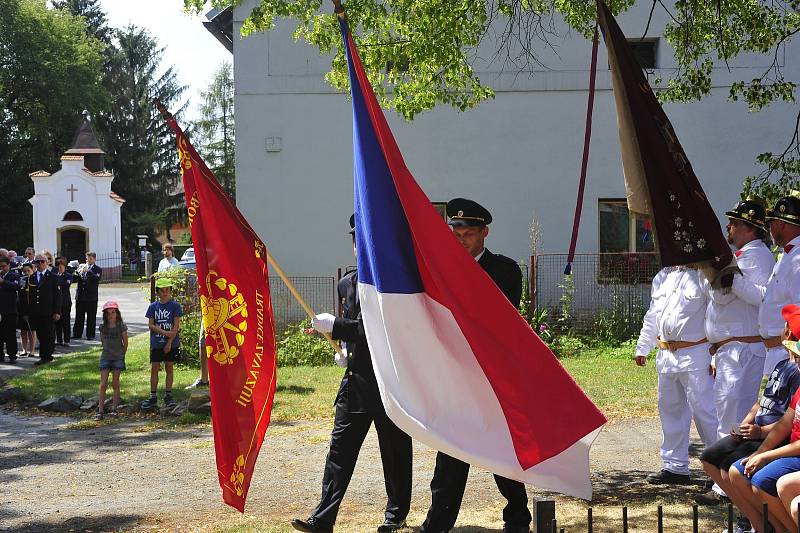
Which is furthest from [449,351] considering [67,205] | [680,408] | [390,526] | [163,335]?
[67,205]

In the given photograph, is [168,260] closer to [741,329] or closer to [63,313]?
[63,313]

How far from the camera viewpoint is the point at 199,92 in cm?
6769

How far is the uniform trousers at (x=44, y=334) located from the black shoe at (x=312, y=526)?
45.1 feet

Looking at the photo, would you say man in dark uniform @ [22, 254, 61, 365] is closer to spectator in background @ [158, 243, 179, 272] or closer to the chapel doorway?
spectator in background @ [158, 243, 179, 272]

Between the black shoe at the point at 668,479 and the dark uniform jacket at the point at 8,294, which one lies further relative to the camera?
the dark uniform jacket at the point at 8,294

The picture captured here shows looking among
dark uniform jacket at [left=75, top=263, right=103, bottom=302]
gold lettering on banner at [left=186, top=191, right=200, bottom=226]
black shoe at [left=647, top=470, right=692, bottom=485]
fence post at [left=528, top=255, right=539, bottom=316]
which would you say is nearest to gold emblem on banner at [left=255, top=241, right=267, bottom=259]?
gold lettering on banner at [left=186, top=191, right=200, bottom=226]

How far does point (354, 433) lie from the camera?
6160mm

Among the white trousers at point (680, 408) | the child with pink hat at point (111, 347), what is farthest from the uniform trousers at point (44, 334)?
the white trousers at point (680, 408)

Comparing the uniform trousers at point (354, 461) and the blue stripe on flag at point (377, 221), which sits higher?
the blue stripe on flag at point (377, 221)

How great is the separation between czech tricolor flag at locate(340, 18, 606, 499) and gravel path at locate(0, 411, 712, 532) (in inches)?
74.8

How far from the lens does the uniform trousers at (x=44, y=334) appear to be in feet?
60.0

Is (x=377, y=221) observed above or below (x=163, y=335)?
above

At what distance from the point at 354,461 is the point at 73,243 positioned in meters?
50.2

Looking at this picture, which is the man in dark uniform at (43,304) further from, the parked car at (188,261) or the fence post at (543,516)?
the fence post at (543,516)
